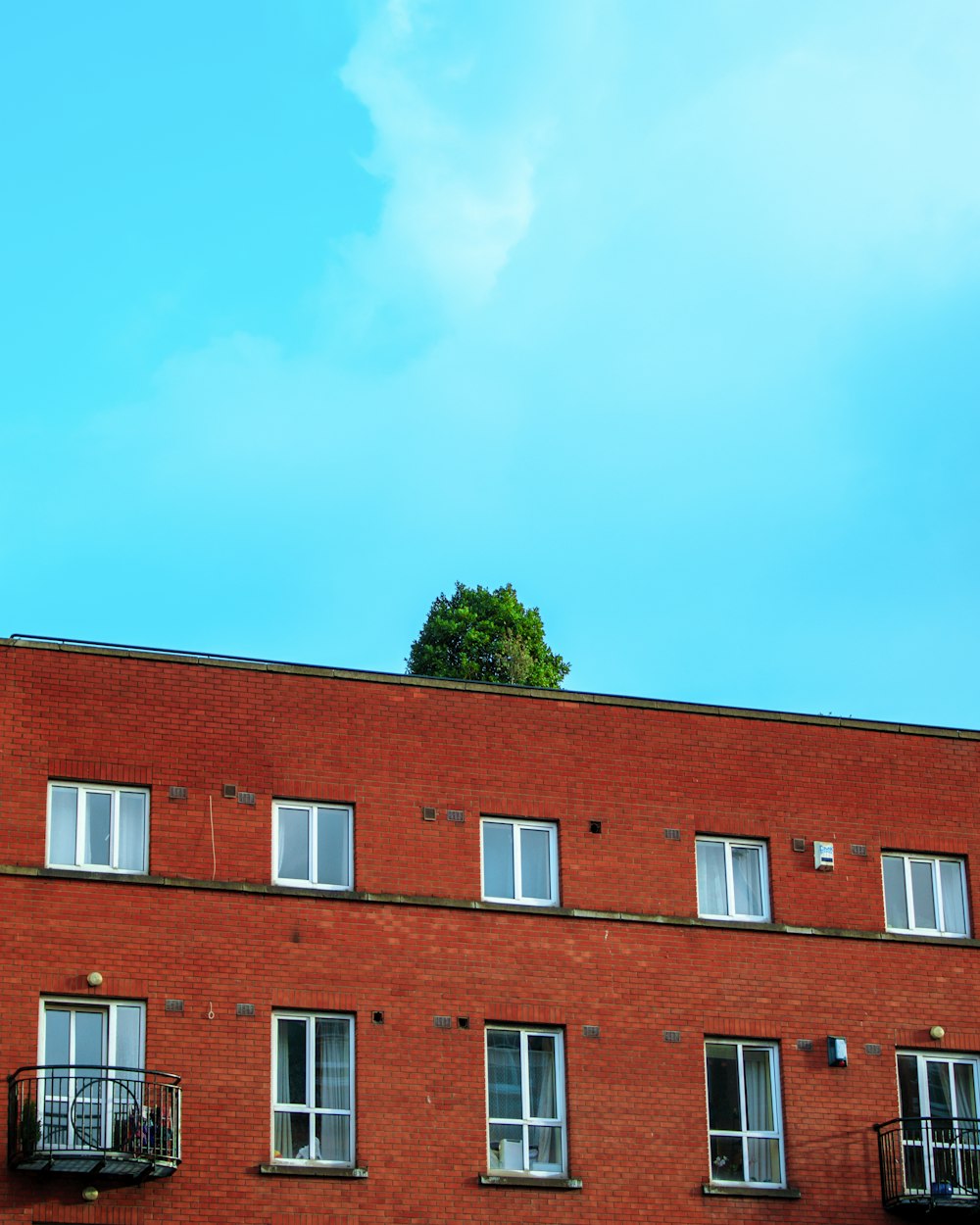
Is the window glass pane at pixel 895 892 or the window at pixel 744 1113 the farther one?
the window glass pane at pixel 895 892

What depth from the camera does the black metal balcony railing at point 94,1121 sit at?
26.6 m

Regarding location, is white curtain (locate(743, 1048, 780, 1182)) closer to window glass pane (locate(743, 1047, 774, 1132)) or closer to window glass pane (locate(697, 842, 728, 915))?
window glass pane (locate(743, 1047, 774, 1132))

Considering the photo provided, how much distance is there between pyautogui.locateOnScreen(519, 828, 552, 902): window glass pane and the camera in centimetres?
3072

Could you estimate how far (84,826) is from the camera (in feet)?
95.9

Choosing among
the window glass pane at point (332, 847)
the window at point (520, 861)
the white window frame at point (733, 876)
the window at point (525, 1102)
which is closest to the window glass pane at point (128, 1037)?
the window glass pane at point (332, 847)

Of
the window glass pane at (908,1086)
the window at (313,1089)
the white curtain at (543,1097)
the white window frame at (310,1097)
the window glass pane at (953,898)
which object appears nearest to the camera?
the white window frame at (310,1097)

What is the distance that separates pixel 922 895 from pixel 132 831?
11.5 m

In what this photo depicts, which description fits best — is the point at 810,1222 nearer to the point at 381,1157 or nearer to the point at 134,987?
the point at 381,1157

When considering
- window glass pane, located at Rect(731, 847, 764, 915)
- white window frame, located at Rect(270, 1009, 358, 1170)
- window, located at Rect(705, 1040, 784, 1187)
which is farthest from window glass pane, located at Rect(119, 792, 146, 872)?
window glass pane, located at Rect(731, 847, 764, 915)

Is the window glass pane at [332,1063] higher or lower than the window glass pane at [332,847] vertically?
lower

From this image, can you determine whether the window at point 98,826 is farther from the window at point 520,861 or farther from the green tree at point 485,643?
the green tree at point 485,643

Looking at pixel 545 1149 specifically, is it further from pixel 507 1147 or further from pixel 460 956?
pixel 460 956

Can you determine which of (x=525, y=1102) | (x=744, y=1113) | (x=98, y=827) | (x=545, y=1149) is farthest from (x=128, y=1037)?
(x=744, y=1113)

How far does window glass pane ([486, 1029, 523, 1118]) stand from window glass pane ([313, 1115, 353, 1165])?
202 cm
